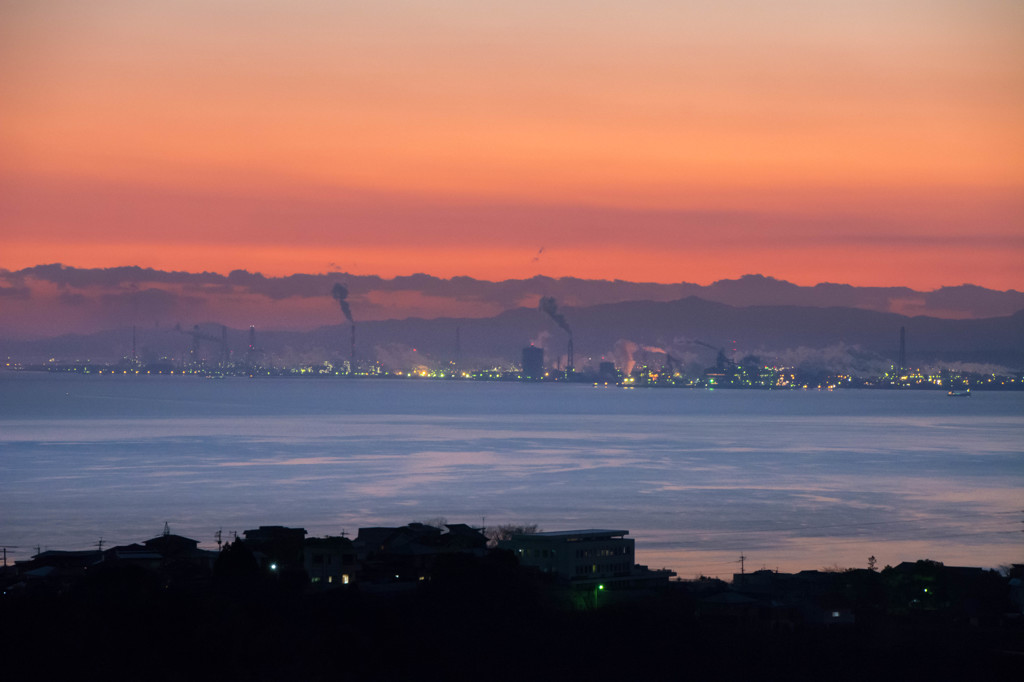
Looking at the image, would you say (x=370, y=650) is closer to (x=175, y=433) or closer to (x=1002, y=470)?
(x=1002, y=470)

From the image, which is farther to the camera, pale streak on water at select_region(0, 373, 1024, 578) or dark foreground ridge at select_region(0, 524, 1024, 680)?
pale streak on water at select_region(0, 373, 1024, 578)

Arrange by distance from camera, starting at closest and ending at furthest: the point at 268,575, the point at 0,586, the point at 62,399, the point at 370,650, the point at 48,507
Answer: the point at 370,650
the point at 0,586
the point at 268,575
the point at 48,507
the point at 62,399

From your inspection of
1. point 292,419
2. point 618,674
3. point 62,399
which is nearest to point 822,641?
point 618,674

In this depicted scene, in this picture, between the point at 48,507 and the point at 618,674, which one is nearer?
the point at 618,674

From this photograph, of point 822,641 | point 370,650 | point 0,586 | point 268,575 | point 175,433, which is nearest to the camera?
point 370,650
